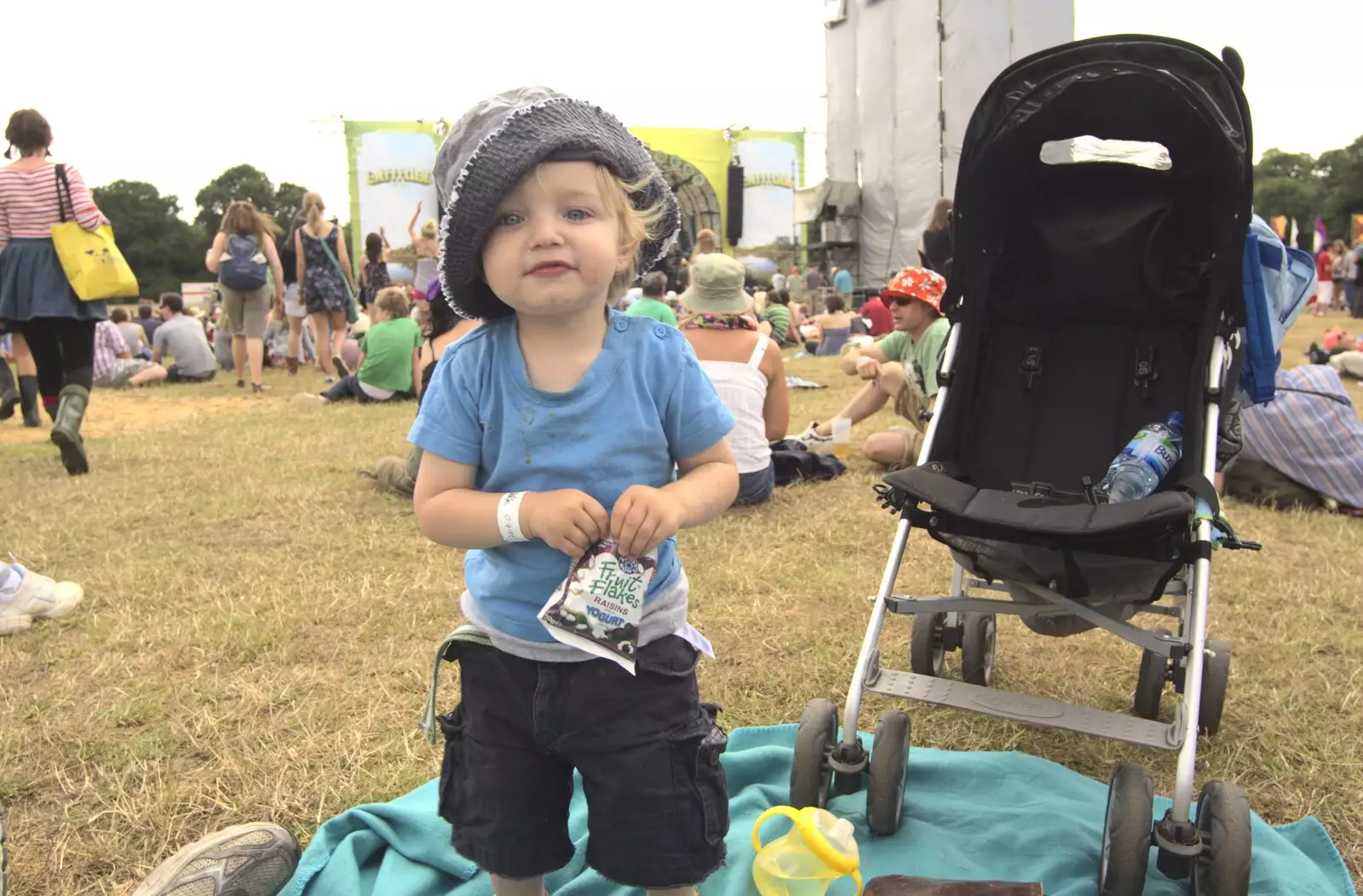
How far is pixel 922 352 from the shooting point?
529 centimetres

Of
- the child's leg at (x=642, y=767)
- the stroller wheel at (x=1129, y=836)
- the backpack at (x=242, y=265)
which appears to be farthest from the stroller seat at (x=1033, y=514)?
the backpack at (x=242, y=265)

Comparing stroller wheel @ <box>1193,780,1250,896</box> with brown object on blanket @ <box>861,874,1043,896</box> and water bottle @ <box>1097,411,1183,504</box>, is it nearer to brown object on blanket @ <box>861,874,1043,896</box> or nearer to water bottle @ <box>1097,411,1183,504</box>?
brown object on blanket @ <box>861,874,1043,896</box>

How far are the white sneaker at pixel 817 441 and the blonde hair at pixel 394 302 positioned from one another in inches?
152

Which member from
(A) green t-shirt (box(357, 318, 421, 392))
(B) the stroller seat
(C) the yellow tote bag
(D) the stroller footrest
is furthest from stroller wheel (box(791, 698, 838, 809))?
(A) green t-shirt (box(357, 318, 421, 392))

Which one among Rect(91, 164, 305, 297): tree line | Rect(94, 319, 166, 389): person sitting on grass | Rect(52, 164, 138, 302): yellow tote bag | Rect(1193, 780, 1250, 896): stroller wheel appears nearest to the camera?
Rect(1193, 780, 1250, 896): stroller wheel

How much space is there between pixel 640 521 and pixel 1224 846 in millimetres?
1289

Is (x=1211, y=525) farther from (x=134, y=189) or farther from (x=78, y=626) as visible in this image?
(x=134, y=189)

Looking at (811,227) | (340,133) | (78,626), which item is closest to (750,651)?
(78,626)

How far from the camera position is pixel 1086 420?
9.46 feet

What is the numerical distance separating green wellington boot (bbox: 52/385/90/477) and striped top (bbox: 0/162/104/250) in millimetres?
907

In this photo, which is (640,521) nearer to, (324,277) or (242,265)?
(242,265)

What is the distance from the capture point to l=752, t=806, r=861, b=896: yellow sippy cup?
1.84 metres

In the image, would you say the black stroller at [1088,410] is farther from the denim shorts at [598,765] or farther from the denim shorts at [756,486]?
the denim shorts at [756,486]

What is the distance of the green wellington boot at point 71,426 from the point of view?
5602mm
